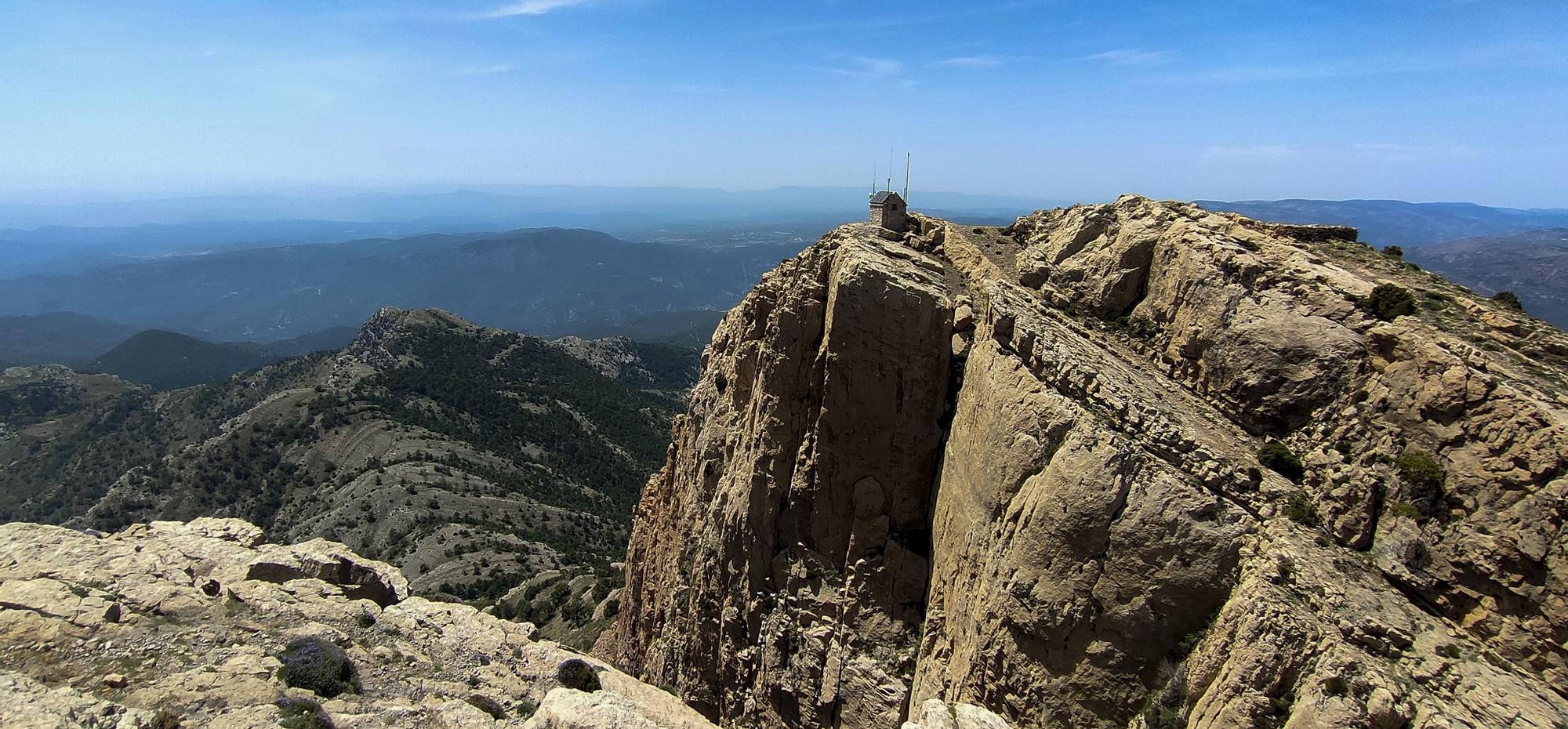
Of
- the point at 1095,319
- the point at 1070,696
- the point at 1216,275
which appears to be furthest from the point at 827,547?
the point at 1216,275

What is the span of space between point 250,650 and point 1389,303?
125ft

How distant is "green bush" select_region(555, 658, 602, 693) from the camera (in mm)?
24292

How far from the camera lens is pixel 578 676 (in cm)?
2483

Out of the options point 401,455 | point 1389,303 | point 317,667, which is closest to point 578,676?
point 317,667

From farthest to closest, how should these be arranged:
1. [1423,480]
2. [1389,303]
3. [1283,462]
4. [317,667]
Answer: [317,667], [1389,303], [1283,462], [1423,480]

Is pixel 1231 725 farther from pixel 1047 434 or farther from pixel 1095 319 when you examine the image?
pixel 1095 319

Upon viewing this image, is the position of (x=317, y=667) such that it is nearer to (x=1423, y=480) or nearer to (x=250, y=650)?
(x=250, y=650)

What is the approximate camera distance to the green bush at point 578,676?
24292mm

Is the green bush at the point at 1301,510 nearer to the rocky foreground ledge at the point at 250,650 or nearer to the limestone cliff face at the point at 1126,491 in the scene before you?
the limestone cliff face at the point at 1126,491

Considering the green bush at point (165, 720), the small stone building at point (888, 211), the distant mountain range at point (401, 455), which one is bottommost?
the distant mountain range at point (401, 455)

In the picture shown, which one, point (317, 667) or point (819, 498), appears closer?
point (317, 667)

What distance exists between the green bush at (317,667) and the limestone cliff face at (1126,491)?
622 inches

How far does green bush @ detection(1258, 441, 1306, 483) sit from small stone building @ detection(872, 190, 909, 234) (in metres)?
22.4

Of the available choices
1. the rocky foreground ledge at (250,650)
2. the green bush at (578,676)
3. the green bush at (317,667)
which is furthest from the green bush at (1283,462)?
the green bush at (317,667)
